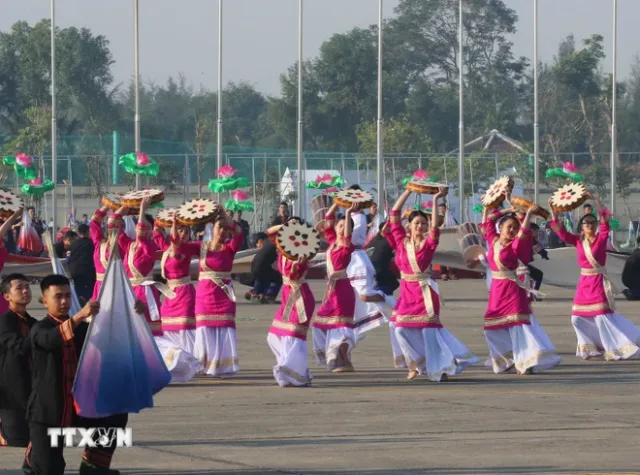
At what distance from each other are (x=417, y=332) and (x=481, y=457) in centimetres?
418

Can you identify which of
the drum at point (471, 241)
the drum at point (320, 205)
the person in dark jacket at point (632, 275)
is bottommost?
the person in dark jacket at point (632, 275)

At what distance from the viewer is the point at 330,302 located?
1372 cm

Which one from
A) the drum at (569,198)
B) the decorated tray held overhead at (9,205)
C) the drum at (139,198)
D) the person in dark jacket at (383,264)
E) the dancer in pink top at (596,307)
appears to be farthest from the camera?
the person in dark jacket at (383,264)

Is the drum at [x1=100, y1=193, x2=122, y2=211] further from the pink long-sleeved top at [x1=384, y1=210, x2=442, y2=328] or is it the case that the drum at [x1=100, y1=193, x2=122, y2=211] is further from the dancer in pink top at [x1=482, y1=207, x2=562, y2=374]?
the dancer in pink top at [x1=482, y1=207, x2=562, y2=374]

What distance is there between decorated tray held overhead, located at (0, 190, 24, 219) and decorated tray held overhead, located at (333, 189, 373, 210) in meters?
3.06

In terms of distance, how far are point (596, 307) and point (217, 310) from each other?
4118 millimetres

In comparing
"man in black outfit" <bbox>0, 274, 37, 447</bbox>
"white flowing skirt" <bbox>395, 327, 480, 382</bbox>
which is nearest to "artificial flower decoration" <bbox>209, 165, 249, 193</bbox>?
"white flowing skirt" <bbox>395, 327, 480, 382</bbox>

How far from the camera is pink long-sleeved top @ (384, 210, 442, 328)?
42.2 feet

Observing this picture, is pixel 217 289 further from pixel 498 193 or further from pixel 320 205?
pixel 320 205

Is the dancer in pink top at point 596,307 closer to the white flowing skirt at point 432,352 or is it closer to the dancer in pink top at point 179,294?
the white flowing skirt at point 432,352

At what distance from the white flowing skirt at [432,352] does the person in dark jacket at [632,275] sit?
35.9 feet

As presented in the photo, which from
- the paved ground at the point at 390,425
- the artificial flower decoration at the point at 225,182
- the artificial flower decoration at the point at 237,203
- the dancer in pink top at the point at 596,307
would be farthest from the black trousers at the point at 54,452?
the artificial flower decoration at the point at 237,203

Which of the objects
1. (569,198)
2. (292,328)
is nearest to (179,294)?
(292,328)

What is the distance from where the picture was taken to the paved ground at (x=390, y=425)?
866cm
